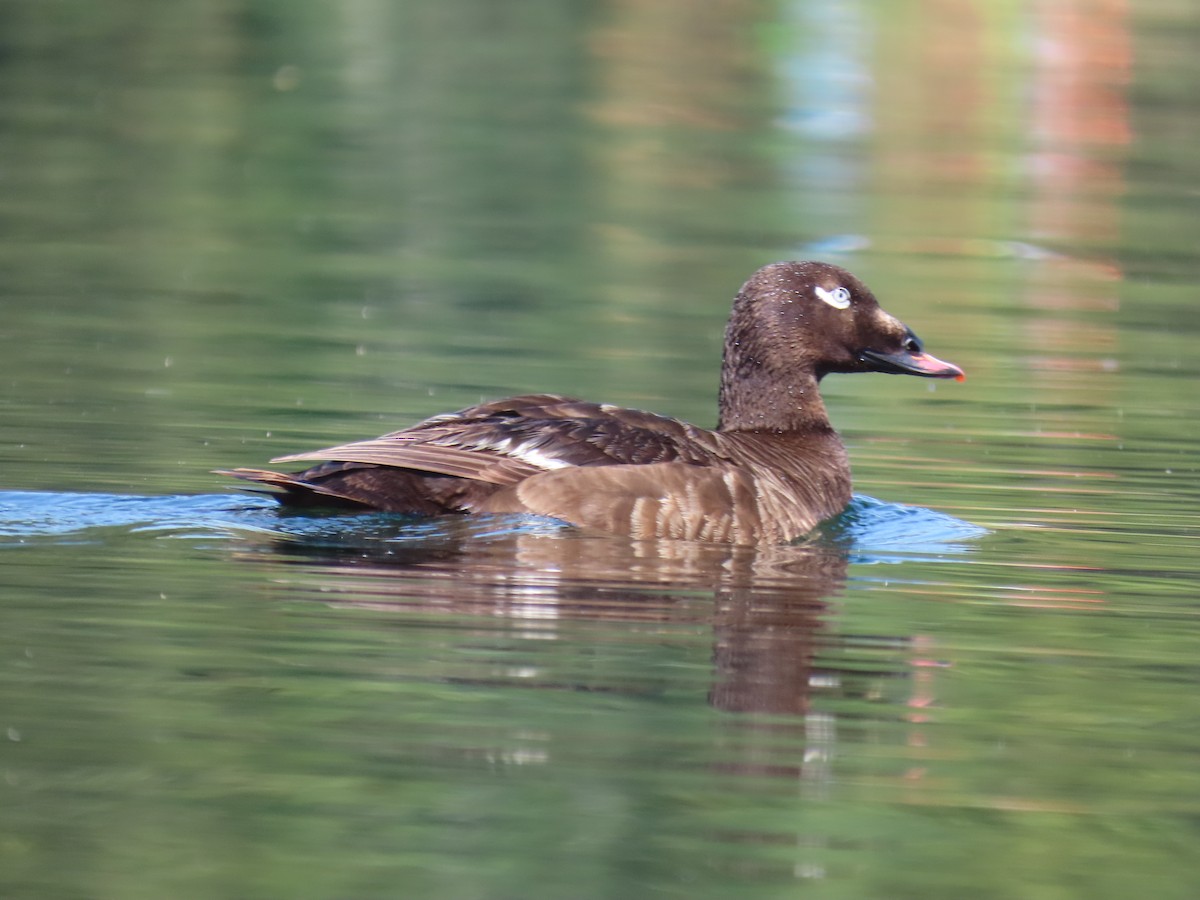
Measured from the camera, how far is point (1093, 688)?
6.77 metres

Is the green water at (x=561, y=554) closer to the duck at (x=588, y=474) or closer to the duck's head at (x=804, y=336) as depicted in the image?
the duck at (x=588, y=474)

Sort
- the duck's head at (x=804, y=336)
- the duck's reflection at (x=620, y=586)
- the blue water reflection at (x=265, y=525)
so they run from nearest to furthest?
the duck's reflection at (x=620, y=586) → the blue water reflection at (x=265, y=525) → the duck's head at (x=804, y=336)

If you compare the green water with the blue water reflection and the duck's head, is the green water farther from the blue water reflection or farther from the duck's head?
the duck's head

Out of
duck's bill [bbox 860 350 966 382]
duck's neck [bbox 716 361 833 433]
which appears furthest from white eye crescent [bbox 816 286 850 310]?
duck's neck [bbox 716 361 833 433]

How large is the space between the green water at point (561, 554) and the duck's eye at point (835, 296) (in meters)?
0.88

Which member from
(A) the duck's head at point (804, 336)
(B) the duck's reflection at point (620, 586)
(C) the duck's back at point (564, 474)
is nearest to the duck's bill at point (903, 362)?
(A) the duck's head at point (804, 336)

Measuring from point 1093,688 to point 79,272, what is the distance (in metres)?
10.3

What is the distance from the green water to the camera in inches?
215

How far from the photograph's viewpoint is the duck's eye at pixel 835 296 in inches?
391

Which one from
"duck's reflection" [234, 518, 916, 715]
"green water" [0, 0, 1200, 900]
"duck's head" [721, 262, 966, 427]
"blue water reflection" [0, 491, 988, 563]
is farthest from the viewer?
"duck's head" [721, 262, 966, 427]

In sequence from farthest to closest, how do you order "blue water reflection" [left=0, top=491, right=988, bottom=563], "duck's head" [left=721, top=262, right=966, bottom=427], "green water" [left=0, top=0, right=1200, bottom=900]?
1. "duck's head" [left=721, top=262, right=966, bottom=427]
2. "blue water reflection" [left=0, top=491, right=988, bottom=563]
3. "green water" [left=0, top=0, right=1200, bottom=900]

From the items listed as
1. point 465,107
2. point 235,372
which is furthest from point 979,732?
point 465,107

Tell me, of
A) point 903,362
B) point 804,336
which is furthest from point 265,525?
point 903,362

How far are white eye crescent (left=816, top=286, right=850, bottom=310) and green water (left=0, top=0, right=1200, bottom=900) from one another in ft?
2.89
